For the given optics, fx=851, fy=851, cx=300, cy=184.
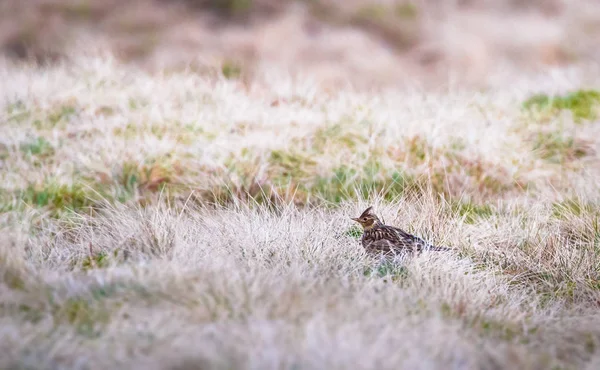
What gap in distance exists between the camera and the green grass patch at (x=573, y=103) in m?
8.76

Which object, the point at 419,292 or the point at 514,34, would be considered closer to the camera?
the point at 419,292

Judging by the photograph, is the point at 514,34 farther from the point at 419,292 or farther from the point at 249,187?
the point at 419,292

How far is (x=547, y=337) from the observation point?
3.71 metres

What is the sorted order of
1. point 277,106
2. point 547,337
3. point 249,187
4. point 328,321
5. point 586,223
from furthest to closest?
1. point 277,106
2. point 249,187
3. point 586,223
4. point 547,337
5. point 328,321

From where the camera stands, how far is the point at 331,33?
18344 mm

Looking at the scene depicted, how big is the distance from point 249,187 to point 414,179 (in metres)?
1.24

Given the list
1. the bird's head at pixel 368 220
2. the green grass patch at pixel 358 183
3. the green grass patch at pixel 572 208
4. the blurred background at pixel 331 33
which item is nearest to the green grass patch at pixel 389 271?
the bird's head at pixel 368 220

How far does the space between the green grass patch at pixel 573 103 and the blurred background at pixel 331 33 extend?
6.13m

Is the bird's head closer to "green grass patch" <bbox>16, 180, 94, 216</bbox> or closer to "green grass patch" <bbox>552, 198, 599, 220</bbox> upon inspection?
"green grass patch" <bbox>552, 198, 599, 220</bbox>

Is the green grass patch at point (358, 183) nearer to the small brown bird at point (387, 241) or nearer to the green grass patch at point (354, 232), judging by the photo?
the green grass patch at point (354, 232)

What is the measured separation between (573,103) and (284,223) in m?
5.39

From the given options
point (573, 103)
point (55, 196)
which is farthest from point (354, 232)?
point (573, 103)

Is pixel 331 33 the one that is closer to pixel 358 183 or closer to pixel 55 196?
pixel 358 183

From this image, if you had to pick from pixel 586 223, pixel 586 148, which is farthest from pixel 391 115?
pixel 586 223
